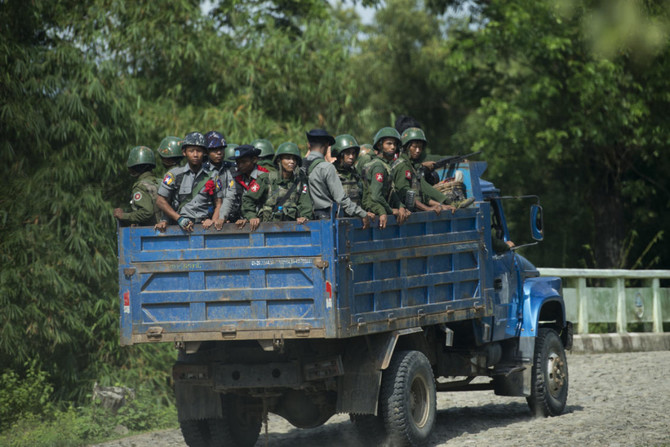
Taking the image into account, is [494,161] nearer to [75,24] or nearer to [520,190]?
[520,190]

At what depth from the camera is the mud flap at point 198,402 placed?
29.9ft

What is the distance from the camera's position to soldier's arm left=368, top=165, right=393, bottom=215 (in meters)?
9.10

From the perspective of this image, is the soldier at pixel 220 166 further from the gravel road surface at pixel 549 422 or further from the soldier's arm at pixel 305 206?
the gravel road surface at pixel 549 422

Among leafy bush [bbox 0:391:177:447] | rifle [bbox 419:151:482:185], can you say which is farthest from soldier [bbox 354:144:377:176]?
leafy bush [bbox 0:391:177:447]

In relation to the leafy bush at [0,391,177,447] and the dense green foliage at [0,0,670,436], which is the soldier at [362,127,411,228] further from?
the dense green foliage at [0,0,670,436]

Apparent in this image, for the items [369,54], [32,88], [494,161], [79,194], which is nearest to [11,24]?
[32,88]

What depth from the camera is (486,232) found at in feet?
34.6

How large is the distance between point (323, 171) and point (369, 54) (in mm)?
26225

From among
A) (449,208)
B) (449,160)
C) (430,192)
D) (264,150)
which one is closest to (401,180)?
(430,192)

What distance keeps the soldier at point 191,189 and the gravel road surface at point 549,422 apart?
81.6 inches

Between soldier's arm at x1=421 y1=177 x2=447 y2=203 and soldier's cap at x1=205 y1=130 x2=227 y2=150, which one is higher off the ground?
soldier's cap at x1=205 y1=130 x2=227 y2=150

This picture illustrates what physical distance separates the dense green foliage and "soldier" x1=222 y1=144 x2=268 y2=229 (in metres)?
5.10

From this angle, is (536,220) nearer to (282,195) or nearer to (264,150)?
(264,150)

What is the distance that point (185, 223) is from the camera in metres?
8.77
